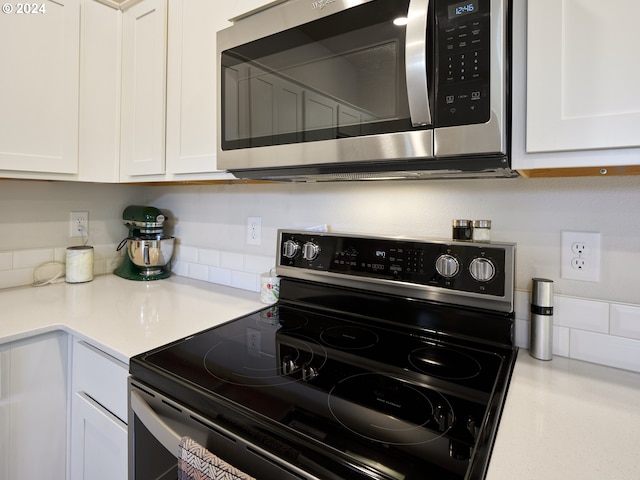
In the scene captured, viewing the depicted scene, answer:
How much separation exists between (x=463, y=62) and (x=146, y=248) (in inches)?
57.6

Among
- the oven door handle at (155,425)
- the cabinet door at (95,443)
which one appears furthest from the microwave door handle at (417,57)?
the cabinet door at (95,443)

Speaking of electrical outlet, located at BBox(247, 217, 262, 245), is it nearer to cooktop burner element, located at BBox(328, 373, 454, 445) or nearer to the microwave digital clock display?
cooktop burner element, located at BBox(328, 373, 454, 445)

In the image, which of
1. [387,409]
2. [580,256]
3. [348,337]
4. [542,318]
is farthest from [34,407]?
[580,256]

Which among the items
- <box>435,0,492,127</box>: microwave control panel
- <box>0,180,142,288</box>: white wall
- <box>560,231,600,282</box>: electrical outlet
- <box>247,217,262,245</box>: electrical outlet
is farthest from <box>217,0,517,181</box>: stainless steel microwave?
<box>0,180,142,288</box>: white wall

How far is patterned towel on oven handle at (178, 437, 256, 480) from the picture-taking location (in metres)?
0.57

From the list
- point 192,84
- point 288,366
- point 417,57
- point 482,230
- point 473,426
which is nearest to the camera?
point 473,426

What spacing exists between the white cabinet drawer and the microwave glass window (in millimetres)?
665

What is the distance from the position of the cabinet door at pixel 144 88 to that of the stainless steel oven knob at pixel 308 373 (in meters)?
0.96

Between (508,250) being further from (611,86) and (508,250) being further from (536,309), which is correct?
(611,86)

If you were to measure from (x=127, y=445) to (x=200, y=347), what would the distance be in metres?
0.28

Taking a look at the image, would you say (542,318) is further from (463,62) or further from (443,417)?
(463,62)

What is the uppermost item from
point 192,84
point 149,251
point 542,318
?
point 192,84

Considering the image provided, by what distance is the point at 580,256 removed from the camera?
0.85 meters

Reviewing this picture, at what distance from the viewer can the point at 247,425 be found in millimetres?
580
